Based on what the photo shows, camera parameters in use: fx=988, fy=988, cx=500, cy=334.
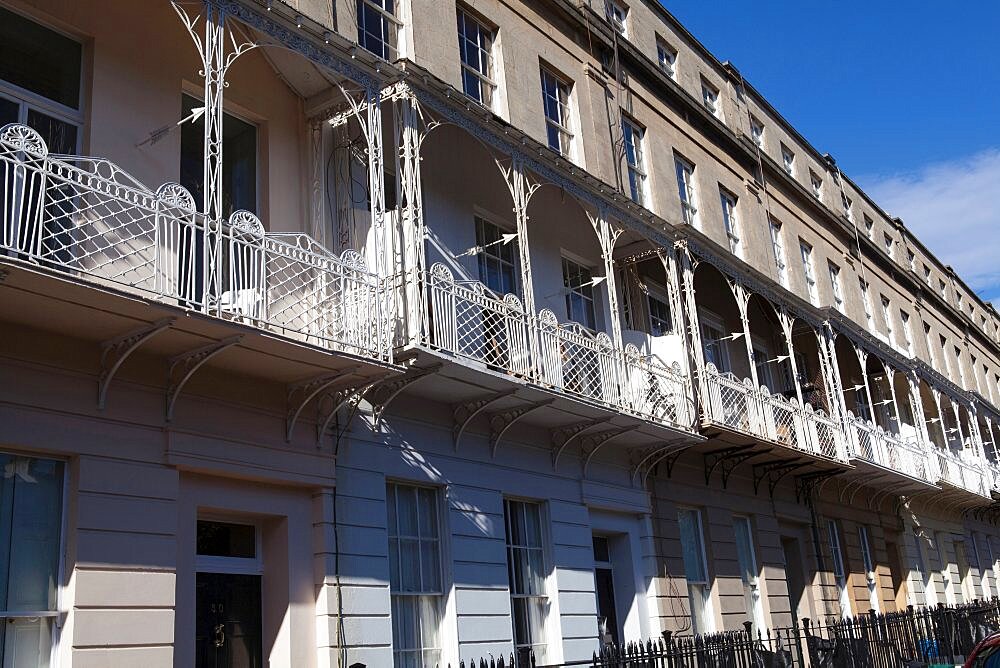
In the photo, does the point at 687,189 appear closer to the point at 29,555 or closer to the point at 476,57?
the point at 476,57

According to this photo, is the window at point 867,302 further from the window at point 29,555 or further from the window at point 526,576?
the window at point 29,555

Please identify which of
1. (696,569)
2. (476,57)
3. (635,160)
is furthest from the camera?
(635,160)

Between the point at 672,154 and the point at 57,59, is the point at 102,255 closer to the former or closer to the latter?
the point at 57,59

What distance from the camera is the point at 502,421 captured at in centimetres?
1308

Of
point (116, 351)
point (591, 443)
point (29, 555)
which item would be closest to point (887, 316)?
point (591, 443)

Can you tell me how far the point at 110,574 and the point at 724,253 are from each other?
12.5 m

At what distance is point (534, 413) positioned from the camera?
1320 centimetres

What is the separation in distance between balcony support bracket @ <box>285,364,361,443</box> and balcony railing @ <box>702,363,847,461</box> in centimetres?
769

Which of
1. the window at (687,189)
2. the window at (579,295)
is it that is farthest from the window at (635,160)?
the window at (579,295)

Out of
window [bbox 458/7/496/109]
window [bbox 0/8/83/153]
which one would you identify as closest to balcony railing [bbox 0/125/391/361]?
Answer: window [bbox 0/8/83/153]

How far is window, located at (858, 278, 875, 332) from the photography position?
1100 inches

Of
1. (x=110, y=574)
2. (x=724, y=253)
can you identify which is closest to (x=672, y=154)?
(x=724, y=253)

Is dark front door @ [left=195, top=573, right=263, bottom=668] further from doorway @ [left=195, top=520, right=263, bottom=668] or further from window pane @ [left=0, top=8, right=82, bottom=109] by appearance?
window pane @ [left=0, top=8, right=82, bottom=109]

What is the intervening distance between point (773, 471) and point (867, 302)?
1070cm
